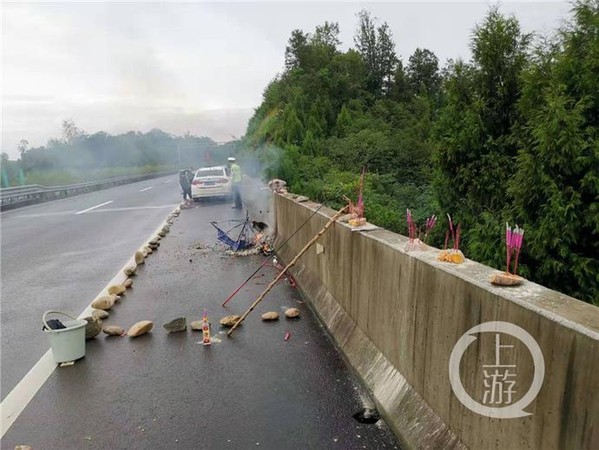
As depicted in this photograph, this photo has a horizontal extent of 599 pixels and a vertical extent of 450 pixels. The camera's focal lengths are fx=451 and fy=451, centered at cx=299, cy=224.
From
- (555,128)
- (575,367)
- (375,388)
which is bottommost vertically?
(375,388)

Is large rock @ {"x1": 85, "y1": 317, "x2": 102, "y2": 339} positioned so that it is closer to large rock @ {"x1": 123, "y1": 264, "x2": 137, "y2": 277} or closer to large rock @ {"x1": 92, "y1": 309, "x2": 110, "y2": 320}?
large rock @ {"x1": 92, "y1": 309, "x2": 110, "y2": 320}

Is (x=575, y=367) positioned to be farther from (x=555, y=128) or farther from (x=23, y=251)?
(x=23, y=251)

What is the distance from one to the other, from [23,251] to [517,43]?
12430 millimetres

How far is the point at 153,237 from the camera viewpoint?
42.5ft

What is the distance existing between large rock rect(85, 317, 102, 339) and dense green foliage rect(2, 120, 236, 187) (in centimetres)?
3097

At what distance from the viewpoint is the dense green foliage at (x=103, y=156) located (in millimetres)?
47688

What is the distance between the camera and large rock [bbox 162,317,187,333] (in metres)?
5.83

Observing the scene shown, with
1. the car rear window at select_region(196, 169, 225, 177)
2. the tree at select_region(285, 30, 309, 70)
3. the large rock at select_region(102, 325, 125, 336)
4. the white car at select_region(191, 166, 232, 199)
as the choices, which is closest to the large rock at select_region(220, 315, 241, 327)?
the large rock at select_region(102, 325, 125, 336)

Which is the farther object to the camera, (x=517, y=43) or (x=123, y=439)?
(x=517, y=43)

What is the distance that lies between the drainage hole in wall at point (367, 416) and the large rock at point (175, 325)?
293 cm

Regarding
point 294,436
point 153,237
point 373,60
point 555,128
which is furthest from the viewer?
point 373,60

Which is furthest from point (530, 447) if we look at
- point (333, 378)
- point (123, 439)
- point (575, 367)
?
point (123, 439)

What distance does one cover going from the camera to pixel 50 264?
10227 millimetres

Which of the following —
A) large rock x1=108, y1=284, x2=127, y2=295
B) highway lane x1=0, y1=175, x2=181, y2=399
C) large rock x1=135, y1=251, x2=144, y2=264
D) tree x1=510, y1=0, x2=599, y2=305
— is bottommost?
highway lane x1=0, y1=175, x2=181, y2=399
